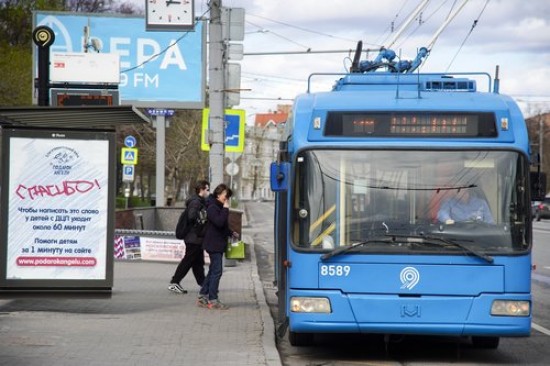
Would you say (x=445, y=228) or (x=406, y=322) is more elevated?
(x=445, y=228)

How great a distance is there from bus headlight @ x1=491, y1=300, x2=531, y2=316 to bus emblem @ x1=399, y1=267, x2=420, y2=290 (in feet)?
2.55

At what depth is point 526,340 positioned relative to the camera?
39.1 feet

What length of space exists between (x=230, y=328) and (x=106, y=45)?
19973 mm

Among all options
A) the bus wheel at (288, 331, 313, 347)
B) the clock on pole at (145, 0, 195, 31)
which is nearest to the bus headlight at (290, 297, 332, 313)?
the bus wheel at (288, 331, 313, 347)

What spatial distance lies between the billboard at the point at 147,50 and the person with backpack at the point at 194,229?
15348 millimetres

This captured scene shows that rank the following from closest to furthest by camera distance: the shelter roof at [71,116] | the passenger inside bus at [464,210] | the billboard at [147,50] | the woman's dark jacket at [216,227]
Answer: the passenger inside bus at [464,210]
the shelter roof at [71,116]
the woman's dark jacket at [216,227]
the billboard at [147,50]

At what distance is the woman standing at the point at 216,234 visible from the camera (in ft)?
44.8

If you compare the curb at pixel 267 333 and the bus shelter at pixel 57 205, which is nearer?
the curb at pixel 267 333

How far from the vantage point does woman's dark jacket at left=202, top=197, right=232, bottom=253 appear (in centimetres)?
1364

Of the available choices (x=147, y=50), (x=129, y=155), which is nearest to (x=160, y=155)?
(x=129, y=155)

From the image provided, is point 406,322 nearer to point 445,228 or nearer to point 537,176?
point 445,228

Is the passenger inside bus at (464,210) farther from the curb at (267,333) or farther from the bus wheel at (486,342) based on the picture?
the curb at (267,333)

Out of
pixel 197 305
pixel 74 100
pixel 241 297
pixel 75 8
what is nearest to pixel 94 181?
pixel 197 305

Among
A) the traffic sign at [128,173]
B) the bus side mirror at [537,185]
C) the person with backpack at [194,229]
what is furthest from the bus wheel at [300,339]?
the traffic sign at [128,173]
